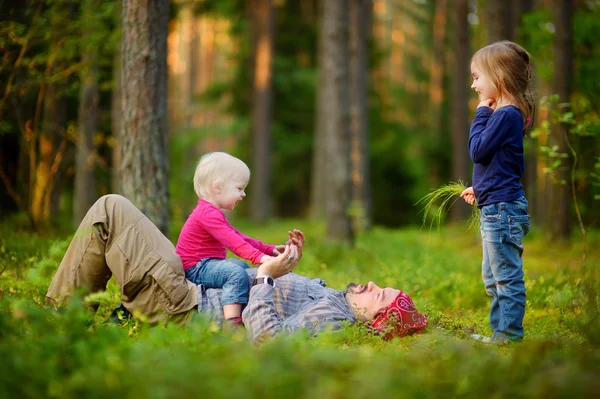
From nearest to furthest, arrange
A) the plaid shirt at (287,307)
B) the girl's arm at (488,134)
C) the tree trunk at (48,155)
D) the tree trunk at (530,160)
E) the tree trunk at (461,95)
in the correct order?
the plaid shirt at (287,307) → the girl's arm at (488,134) → the tree trunk at (48,155) → the tree trunk at (530,160) → the tree trunk at (461,95)

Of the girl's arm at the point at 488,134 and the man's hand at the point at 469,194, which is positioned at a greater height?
the girl's arm at the point at 488,134

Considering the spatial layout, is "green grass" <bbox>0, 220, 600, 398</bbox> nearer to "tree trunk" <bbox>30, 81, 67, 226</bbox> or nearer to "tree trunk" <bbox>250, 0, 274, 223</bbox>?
"tree trunk" <bbox>30, 81, 67, 226</bbox>

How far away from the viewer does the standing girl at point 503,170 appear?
462 centimetres

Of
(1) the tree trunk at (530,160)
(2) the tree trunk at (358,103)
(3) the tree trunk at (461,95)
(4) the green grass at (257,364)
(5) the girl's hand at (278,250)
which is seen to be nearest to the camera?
(4) the green grass at (257,364)

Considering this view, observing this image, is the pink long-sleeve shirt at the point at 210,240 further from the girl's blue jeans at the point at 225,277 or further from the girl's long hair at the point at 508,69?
the girl's long hair at the point at 508,69

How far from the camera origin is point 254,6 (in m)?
20.8

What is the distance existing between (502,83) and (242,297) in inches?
95.6

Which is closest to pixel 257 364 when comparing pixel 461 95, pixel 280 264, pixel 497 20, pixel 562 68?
pixel 280 264

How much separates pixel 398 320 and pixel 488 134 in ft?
4.85

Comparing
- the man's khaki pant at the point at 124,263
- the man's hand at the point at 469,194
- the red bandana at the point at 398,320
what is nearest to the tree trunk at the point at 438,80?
the man's hand at the point at 469,194

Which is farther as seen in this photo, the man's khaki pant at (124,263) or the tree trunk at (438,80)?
the tree trunk at (438,80)

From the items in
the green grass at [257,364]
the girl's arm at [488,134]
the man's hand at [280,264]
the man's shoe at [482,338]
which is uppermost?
the girl's arm at [488,134]

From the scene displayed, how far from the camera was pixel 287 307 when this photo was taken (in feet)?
15.1

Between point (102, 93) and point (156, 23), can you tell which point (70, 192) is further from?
point (156, 23)
